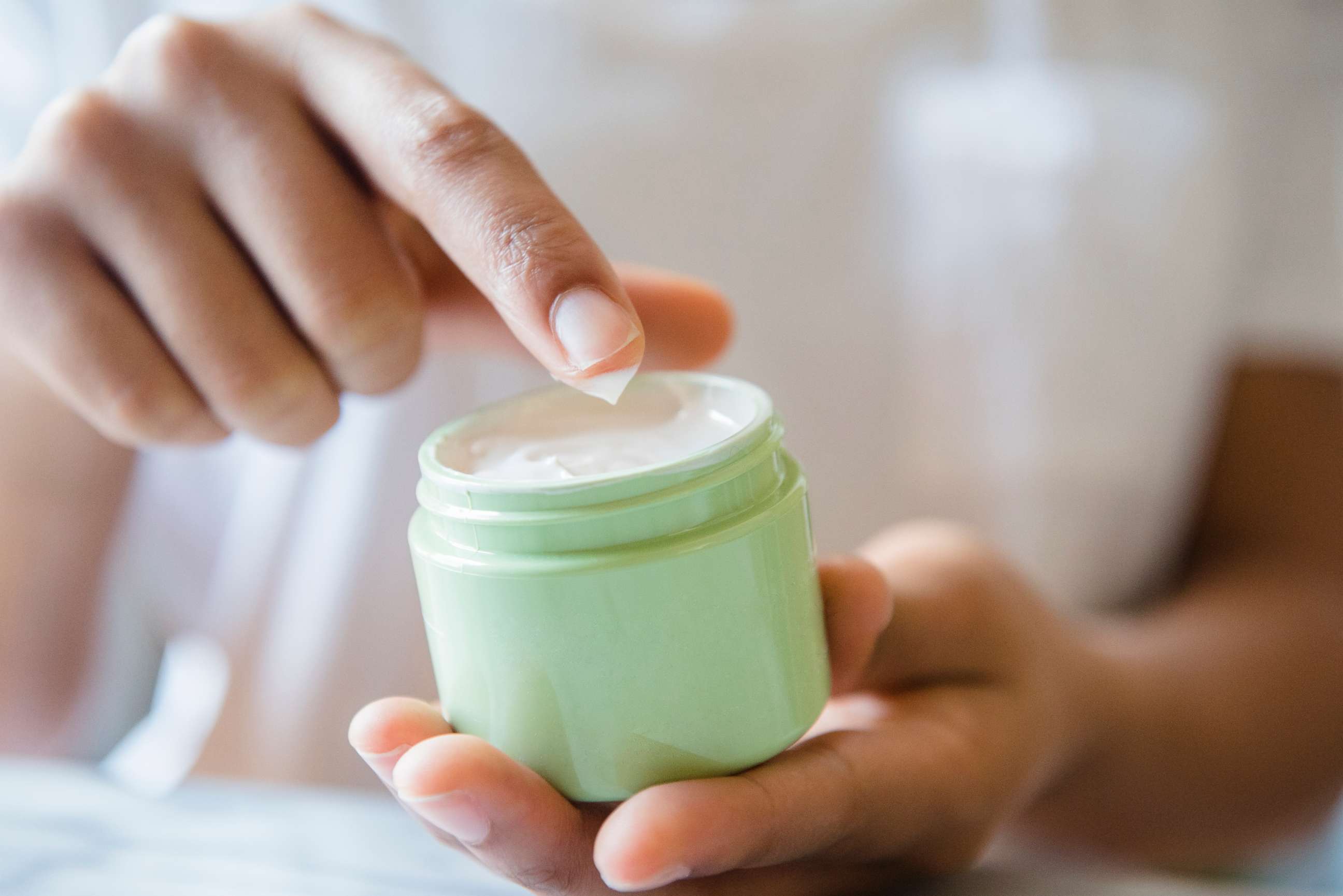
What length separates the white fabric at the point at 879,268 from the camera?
1.06 m

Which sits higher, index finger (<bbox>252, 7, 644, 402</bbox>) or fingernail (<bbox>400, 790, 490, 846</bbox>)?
index finger (<bbox>252, 7, 644, 402</bbox>)

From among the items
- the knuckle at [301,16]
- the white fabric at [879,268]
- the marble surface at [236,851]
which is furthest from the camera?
the white fabric at [879,268]

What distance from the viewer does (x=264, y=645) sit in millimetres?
1069

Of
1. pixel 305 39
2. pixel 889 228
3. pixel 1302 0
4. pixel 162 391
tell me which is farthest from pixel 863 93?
pixel 162 391

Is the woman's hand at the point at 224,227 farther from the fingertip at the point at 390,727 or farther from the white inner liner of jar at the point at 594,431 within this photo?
the fingertip at the point at 390,727

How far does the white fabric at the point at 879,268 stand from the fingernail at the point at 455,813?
0.69 metres

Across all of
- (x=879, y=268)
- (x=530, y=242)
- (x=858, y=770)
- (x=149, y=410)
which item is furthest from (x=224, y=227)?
(x=879, y=268)

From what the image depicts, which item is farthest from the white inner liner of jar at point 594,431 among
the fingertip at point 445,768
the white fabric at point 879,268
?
the white fabric at point 879,268

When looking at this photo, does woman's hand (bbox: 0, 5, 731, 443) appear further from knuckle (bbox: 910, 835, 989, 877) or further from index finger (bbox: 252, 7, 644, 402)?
knuckle (bbox: 910, 835, 989, 877)

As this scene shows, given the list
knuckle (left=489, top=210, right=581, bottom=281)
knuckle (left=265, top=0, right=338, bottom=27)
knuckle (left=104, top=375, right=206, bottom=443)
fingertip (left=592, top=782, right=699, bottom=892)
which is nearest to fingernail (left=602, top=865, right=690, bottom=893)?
fingertip (left=592, top=782, right=699, bottom=892)

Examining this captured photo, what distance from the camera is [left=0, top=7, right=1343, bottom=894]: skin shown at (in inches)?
16.9

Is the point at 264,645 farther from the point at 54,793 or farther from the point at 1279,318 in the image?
the point at 1279,318

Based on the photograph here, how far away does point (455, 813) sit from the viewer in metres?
0.38

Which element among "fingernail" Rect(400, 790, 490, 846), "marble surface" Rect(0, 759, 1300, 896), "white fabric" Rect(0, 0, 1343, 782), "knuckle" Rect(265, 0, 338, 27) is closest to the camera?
"fingernail" Rect(400, 790, 490, 846)
